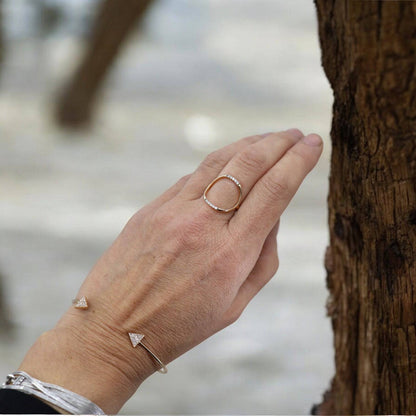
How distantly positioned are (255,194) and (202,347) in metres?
2.14

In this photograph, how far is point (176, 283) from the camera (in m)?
0.85

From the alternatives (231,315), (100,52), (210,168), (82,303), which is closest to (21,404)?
(82,303)

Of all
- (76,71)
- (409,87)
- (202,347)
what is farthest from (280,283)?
(409,87)

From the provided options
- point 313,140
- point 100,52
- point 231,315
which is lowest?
point 231,315

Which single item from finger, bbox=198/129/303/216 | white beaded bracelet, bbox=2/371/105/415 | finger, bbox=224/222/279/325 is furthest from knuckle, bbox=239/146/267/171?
white beaded bracelet, bbox=2/371/105/415

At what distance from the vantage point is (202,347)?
289 cm

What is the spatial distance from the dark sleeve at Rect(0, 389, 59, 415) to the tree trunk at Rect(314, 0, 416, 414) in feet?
1.47

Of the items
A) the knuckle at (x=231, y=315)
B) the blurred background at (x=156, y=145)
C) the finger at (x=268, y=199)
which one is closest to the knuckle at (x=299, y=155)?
the finger at (x=268, y=199)

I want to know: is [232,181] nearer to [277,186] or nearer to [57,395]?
[277,186]

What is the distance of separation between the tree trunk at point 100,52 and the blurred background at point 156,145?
1 centimetres

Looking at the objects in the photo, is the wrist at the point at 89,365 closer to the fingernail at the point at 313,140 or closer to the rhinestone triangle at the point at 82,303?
the rhinestone triangle at the point at 82,303

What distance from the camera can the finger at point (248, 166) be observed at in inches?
33.6

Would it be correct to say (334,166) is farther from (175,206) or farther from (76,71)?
(76,71)

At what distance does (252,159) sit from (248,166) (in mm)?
12
